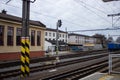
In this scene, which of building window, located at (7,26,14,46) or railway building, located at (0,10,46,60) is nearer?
railway building, located at (0,10,46,60)

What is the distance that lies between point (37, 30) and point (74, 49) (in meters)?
30.6

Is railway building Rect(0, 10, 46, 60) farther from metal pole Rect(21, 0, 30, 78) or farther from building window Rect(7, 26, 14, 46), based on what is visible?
metal pole Rect(21, 0, 30, 78)

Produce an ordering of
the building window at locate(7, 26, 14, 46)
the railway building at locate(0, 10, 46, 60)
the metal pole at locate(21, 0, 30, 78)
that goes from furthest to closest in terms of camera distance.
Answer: the building window at locate(7, 26, 14, 46) < the railway building at locate(0, 10, 46, 60) < the metal pole at locate(21, 0, 30, 78)

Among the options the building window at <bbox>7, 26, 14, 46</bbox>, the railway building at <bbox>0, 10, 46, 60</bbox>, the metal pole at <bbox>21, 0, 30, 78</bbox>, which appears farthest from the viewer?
the building window at <bbox>7, 26, 14, 46</bbox>

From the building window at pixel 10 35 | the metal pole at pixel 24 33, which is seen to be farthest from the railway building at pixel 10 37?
the metal pole at pixel 24 33

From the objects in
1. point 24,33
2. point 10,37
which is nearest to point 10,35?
point 10,37

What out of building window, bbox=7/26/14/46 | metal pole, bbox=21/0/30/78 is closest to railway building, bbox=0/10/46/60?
building window, bbox=7/26/14/46

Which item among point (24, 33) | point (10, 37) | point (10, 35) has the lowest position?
point (24, 33)

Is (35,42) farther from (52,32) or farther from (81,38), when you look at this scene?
(81,38)

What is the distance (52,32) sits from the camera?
4158 inches

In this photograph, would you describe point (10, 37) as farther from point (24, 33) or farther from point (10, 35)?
point (24, 33)

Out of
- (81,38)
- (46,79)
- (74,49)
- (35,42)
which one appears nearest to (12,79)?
(46,79)

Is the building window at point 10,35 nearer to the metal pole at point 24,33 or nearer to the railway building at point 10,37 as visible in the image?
the railway building at point 10,37

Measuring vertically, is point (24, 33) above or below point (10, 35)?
below
